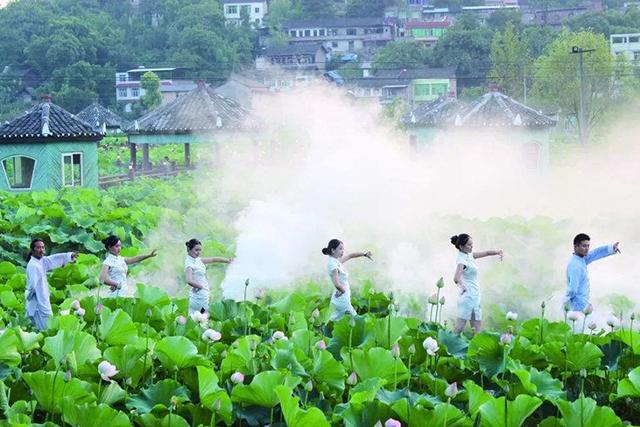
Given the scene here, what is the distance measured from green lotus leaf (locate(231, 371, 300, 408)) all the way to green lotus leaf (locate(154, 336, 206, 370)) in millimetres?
728

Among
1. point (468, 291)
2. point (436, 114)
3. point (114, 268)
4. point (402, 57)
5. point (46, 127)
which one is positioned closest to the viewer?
point (468, 291)

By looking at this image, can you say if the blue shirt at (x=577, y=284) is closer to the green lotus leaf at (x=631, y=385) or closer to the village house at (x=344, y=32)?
the green lotus leaf at (x=631, y=385)

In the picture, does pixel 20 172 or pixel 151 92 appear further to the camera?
pixel 151 92

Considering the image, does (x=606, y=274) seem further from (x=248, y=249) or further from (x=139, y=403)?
(x=139, y=403)

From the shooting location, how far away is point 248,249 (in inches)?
703

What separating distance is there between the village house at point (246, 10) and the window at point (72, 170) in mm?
108721

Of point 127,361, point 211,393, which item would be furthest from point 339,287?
point 211,393

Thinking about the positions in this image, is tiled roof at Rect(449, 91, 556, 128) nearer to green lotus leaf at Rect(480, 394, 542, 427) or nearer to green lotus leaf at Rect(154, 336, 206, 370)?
green lotus leaf at Rect(154, 336, 206, 370)

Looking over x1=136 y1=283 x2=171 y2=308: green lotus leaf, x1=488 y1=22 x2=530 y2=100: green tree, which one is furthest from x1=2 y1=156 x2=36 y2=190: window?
x1=488 y1=22 x2=530 y2=100: green tree

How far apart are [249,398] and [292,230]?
1010 cm

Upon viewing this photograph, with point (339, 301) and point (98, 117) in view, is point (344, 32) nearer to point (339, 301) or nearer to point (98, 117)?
point (98, 117)

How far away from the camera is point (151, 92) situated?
3312 inches

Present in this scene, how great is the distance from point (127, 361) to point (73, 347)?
1.21 ft

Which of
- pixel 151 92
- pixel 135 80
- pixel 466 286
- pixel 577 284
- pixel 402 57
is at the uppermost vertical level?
pixel 577 284
